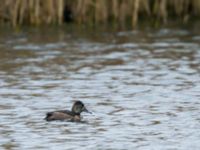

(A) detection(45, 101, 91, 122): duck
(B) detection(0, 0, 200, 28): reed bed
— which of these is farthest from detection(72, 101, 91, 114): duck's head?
(B) detection(0, 0, 200, 28): reed bed

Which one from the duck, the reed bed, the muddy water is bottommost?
the muddy water

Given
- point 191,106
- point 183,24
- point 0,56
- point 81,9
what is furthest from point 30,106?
point 183,24

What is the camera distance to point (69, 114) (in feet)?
37.9

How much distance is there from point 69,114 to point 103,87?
255cm

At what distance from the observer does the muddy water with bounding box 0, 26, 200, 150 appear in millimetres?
10680

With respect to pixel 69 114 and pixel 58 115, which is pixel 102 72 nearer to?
pixel 69 114

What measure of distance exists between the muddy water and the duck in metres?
0.09

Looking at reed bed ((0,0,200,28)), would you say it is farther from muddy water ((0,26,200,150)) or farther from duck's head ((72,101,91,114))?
duck's head ((72,101,91,114))

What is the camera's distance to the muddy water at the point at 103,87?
10680mm

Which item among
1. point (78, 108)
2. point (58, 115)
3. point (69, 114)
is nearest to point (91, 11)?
point (78, 108)

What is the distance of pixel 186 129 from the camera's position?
1105 centimetres

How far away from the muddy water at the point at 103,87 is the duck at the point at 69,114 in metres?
0.09

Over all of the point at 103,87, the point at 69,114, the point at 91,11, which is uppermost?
the point at 91,11

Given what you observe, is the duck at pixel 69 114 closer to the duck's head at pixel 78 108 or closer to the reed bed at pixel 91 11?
the duck's head at pixel 78 108
